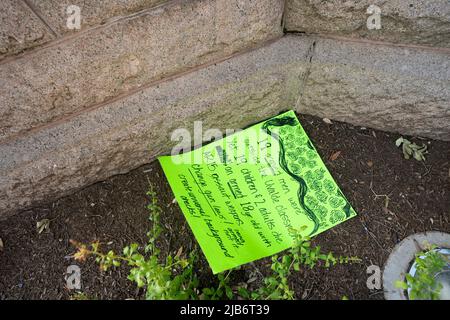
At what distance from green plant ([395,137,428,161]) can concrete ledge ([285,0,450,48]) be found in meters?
0.39

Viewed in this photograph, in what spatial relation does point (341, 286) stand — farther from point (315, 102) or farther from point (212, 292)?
point (315, 102)

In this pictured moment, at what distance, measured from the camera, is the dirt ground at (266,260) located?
1.39 meters

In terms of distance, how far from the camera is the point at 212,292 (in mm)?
1247

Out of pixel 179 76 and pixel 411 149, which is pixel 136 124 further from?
pixel 411 149

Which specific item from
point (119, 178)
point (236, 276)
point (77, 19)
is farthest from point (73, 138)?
point (236, 276)

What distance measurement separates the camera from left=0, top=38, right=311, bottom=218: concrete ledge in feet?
4.49

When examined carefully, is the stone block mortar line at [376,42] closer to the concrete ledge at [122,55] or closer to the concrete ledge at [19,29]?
the concrete ledge at [122,55]

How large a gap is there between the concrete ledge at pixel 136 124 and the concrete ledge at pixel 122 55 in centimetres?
5

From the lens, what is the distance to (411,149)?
5.33ft

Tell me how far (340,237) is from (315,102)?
538 mm

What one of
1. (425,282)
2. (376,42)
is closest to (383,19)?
(376,42)

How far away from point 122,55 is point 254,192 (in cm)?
67

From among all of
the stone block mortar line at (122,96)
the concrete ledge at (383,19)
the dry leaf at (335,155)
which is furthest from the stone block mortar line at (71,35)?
the dry leaf at (335,155)

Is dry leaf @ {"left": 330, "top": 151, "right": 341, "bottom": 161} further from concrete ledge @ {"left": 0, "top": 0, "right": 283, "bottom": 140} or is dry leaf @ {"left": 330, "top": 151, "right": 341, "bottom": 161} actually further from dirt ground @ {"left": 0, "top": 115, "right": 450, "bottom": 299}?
concrete ledge @ {"left": 0, "top": 0, "right": 283, "bottom": 140}
